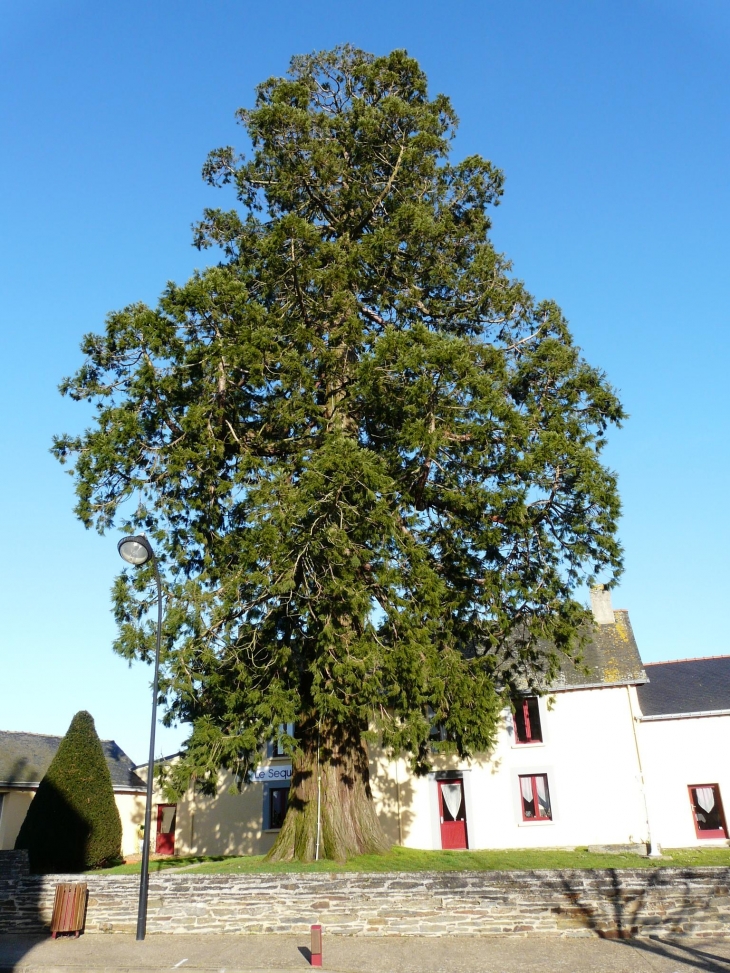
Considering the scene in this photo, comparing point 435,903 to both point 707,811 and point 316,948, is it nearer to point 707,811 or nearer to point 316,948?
point 316,948

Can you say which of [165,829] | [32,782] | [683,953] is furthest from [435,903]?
[32,782]

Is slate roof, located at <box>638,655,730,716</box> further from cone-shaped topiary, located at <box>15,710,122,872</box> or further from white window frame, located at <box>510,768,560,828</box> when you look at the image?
cone-shaped topiary, located at <box>15,710,122,872</box>

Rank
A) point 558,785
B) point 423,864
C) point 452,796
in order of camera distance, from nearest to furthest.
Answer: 1. point 423,864
2. point 558,785
3. point 452,796

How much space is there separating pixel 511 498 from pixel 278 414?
4.94 meters

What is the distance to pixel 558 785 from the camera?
72.5ft

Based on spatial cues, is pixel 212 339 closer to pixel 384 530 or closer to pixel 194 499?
pixel 194 499

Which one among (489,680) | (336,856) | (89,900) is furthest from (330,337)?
(89,900)

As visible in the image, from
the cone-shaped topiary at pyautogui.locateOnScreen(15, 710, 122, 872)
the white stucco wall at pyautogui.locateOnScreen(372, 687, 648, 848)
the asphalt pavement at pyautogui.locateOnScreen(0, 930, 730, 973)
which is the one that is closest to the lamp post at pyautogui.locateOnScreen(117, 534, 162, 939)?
the asphalt pavement at pyautogui.locateOnScreen(0, 930, 730, 973)

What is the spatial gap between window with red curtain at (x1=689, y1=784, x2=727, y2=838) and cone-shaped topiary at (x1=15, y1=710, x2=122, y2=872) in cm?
1727

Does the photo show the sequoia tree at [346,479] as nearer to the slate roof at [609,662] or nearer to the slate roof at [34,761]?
the slate roof at [609,662]

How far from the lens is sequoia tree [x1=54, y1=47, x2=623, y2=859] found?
13016mm

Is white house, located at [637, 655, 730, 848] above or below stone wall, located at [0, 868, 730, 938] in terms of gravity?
above

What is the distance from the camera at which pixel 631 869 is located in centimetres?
1066

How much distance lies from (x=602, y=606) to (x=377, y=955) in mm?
18351
